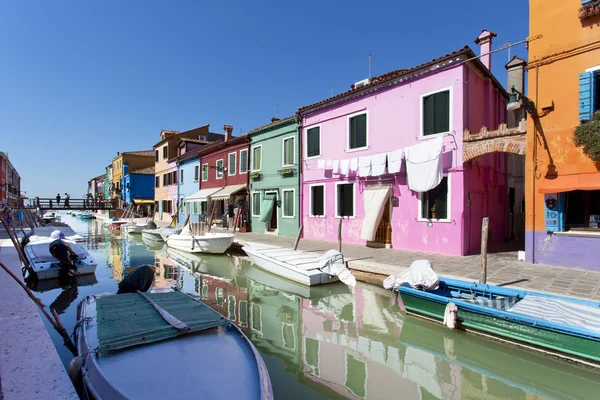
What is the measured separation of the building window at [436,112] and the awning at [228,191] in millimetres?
11776

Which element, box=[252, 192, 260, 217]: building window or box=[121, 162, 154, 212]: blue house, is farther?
box=[121, 162, 154, 212]: blue house

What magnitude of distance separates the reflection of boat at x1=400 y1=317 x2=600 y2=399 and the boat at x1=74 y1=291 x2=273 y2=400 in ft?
9.58

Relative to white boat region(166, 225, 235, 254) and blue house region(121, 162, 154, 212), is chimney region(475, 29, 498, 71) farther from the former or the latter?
blue house region(121, 162, 154, 212)

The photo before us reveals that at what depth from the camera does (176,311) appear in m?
4.97

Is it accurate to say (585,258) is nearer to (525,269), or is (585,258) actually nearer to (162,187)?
(525,269)

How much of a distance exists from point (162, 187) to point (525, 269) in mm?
31794

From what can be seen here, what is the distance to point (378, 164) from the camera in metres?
12.3

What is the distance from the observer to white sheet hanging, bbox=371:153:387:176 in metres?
12.1

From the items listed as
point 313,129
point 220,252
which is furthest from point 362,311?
point 313,129

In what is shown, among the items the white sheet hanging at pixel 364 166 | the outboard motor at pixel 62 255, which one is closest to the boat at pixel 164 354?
the outboard motor at pixel 62 255

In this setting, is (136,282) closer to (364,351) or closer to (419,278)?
(364,351)

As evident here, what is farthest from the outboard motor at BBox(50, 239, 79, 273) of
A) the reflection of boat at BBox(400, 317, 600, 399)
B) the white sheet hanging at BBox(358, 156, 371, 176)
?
the white sheet hanging at BBox(358, 156, 371, 176)

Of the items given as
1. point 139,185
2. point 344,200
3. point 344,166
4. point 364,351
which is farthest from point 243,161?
point 139,185

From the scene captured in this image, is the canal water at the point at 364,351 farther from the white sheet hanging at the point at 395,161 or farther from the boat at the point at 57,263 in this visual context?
the white sheet hanging at the point at 395,161
